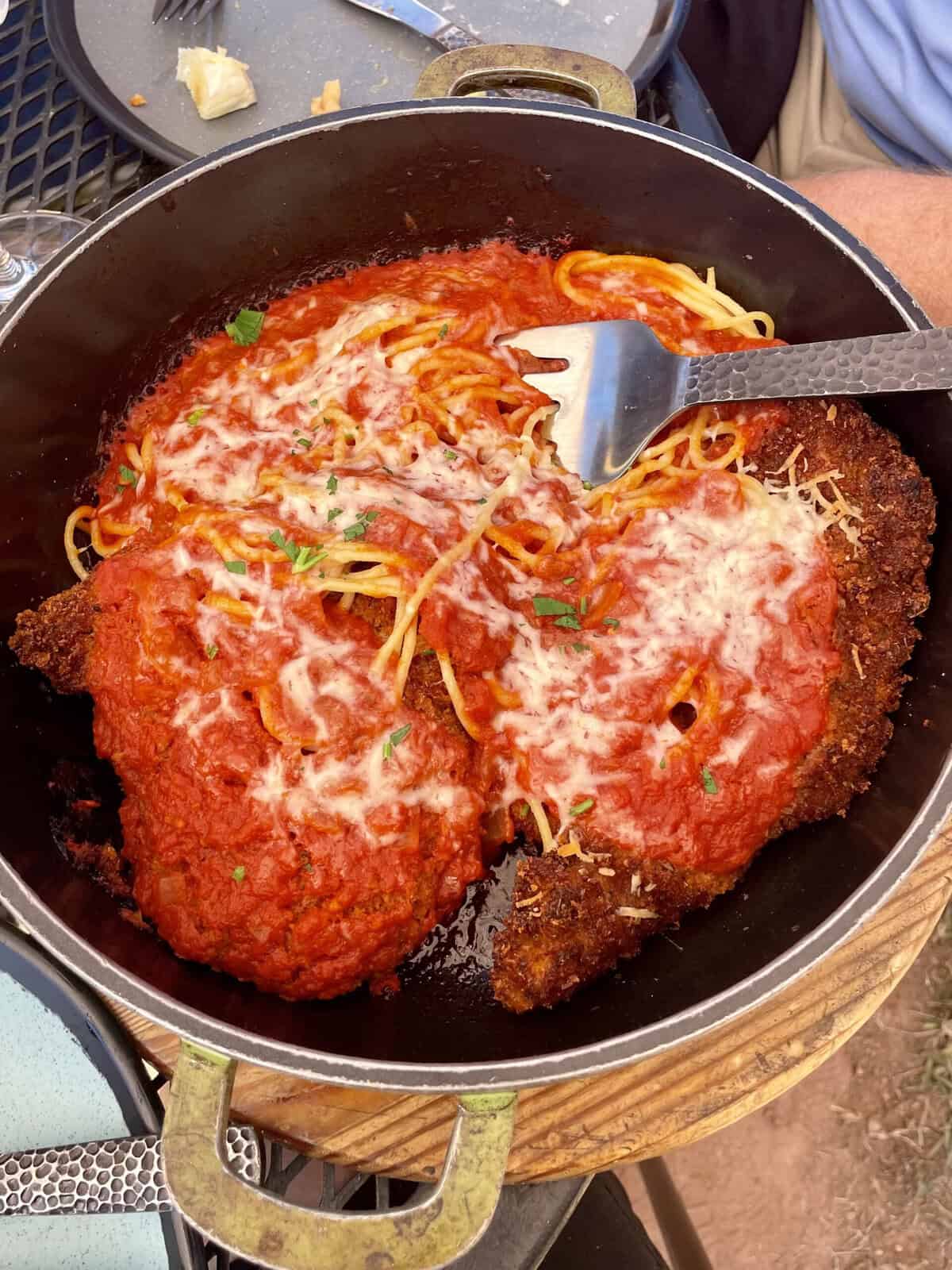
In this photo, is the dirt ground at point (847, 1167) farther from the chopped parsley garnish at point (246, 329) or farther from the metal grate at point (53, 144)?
the chopped parsley garnish at point (246, 329)

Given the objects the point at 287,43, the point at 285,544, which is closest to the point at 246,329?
the point at 285,544

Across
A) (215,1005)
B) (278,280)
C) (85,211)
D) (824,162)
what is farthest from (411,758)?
(824,162)

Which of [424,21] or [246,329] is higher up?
[424,21]

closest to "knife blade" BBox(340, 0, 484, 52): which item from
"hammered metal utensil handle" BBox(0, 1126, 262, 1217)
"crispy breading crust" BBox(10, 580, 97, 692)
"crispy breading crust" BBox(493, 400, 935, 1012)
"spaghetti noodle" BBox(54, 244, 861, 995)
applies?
"spaghetti noodle" BBox(54, 244, 861, 995)

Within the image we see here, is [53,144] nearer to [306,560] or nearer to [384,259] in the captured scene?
[384,259]

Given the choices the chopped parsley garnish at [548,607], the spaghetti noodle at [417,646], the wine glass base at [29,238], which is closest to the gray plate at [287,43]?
the wine glass base at [29,238]
